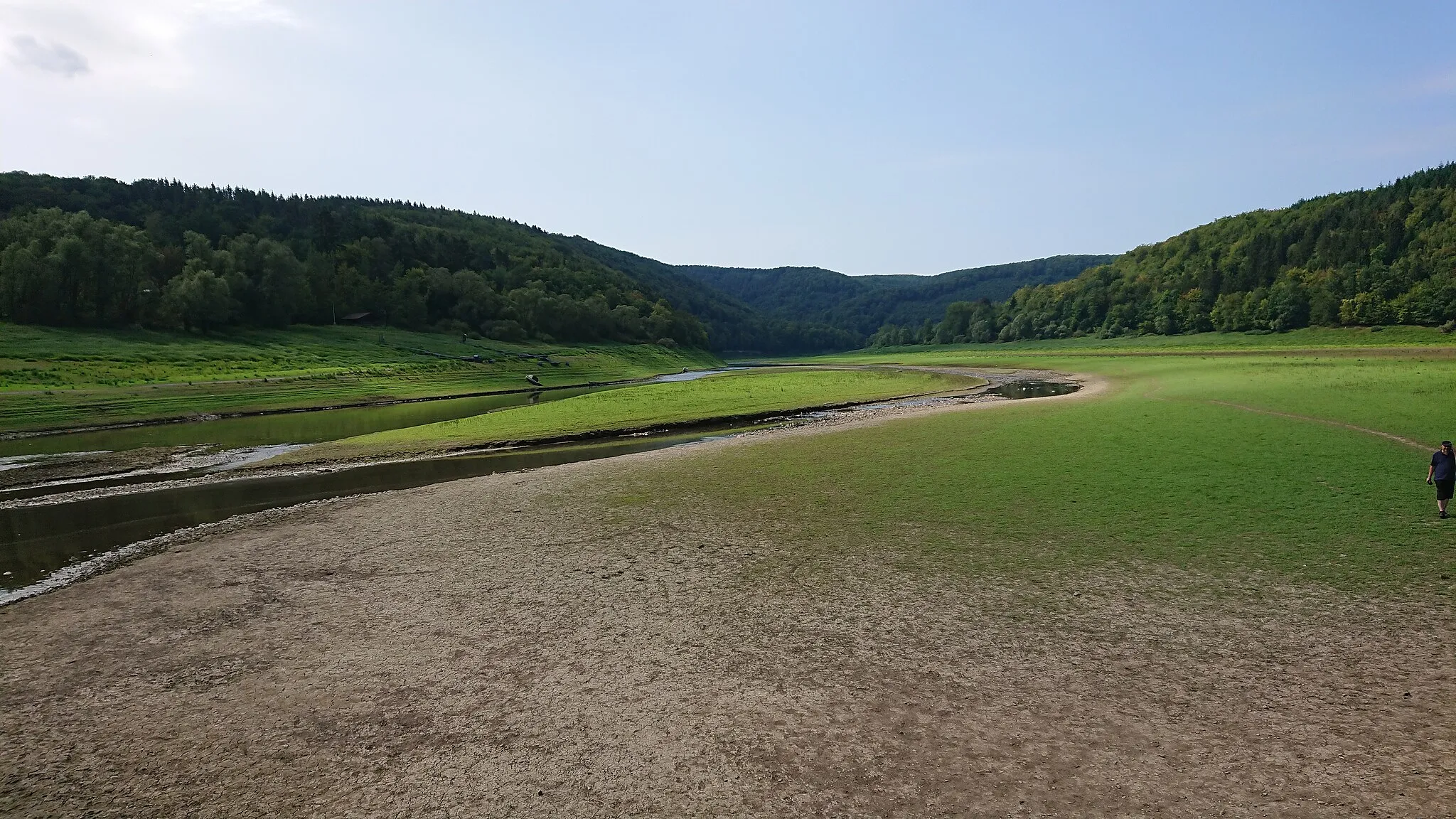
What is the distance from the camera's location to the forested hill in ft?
335

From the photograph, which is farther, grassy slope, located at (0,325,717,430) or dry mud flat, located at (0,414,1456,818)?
grassy slope, located at (0,325,717,430)

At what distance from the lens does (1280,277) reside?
129250mm

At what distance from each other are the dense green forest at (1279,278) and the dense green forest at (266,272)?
287ft

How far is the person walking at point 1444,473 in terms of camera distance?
1295 cm

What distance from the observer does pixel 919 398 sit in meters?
49.5

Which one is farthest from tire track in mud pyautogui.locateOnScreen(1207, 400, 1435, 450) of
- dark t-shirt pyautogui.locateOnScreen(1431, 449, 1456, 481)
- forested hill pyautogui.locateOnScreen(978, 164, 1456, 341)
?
forested hill pyautogui.locateOnScreen(978, 164, 1456, 341)

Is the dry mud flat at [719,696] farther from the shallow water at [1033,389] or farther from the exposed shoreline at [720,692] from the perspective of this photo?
the shallow water at [1033,389]

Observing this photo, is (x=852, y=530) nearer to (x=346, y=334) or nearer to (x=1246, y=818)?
(x=1246, y=818)

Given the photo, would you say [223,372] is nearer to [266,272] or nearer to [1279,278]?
[266,272]

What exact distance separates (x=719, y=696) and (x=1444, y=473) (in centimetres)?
1419

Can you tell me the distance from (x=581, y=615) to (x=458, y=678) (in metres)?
2.20

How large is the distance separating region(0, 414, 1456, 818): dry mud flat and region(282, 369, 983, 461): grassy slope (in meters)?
18.3

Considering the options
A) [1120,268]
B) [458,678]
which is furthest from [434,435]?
[1120,268]

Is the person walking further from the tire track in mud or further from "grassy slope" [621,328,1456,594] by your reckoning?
the tire track in mud
